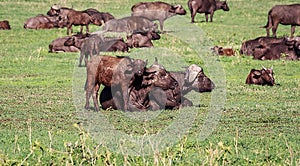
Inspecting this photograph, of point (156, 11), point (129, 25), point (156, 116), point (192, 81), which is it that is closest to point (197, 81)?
point (192, 81)

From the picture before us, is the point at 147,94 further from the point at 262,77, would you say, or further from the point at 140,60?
the point at 262,77

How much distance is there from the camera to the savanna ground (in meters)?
9.08

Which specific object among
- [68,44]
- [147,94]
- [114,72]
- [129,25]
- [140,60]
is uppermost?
[140,60]

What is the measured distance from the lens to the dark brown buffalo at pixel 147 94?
46.7 feet

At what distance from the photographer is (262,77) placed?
17812 millimetres

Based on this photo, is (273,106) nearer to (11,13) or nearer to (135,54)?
(135,54)

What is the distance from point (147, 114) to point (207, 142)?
3.32 metres

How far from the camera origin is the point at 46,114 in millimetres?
13688

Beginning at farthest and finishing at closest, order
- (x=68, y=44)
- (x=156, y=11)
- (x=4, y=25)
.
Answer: (x=156, y=11) → (x=4, y=25) → (x=68, y=44)

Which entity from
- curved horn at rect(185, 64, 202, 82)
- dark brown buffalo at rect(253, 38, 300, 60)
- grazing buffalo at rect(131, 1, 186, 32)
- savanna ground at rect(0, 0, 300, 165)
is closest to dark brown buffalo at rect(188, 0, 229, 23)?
grazing buffalo at rect(131, 1, 186, 32)

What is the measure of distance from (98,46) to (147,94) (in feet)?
24.2

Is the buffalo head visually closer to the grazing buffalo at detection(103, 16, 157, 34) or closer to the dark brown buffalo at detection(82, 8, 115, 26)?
the grazing buffalo at detection(103, 16, 157, 34)

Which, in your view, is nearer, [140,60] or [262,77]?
[140,60]

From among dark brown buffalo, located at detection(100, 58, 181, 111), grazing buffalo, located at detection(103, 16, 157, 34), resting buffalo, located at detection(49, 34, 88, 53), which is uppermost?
dark brown buffalo, located at detection(100, 58, 181, 111)
